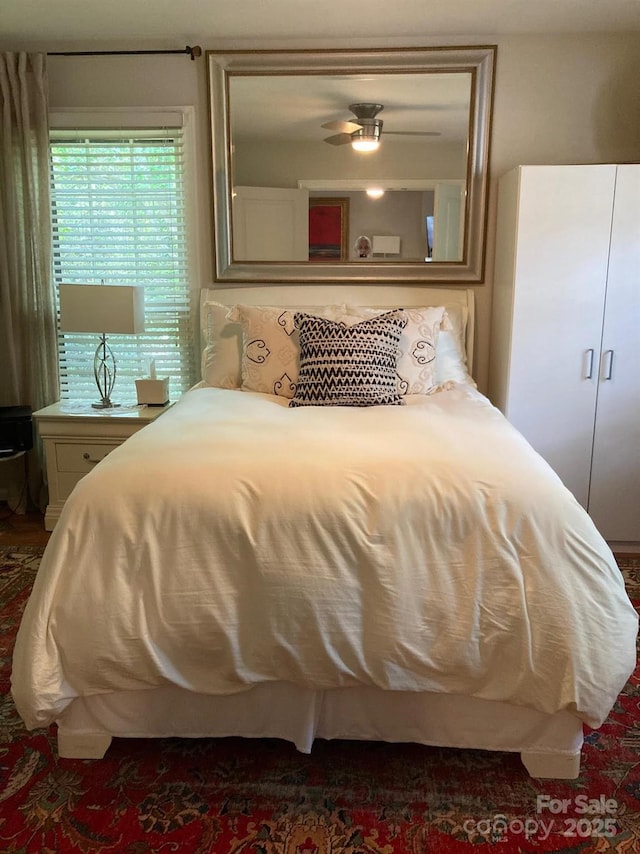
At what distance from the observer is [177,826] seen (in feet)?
5.11

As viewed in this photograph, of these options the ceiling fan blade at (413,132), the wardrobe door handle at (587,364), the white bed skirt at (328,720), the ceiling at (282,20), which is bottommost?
the white bed skirt at (328,720)

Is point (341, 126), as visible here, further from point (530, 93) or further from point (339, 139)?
point (530, 93)

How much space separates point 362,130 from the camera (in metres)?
3.33

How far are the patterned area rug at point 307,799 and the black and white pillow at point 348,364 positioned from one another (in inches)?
50.7

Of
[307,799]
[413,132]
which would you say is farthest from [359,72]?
[307,799]

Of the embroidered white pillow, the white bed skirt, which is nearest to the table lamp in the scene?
the embroidered white pillow

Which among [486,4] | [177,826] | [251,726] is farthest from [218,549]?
[486,4]

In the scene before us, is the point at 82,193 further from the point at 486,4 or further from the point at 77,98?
the point at 486,4

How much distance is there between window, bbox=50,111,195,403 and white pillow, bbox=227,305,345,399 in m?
0.70

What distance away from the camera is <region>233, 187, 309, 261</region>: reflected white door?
3.40m

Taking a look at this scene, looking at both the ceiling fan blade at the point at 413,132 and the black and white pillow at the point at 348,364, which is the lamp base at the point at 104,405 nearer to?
the black and white pillow at the point at 348,364

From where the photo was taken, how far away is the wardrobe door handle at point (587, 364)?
9.94 feet

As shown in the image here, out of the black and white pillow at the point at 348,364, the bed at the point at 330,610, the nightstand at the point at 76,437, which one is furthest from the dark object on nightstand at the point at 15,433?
the bed at the point at 330,610

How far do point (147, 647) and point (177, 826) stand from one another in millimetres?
421
